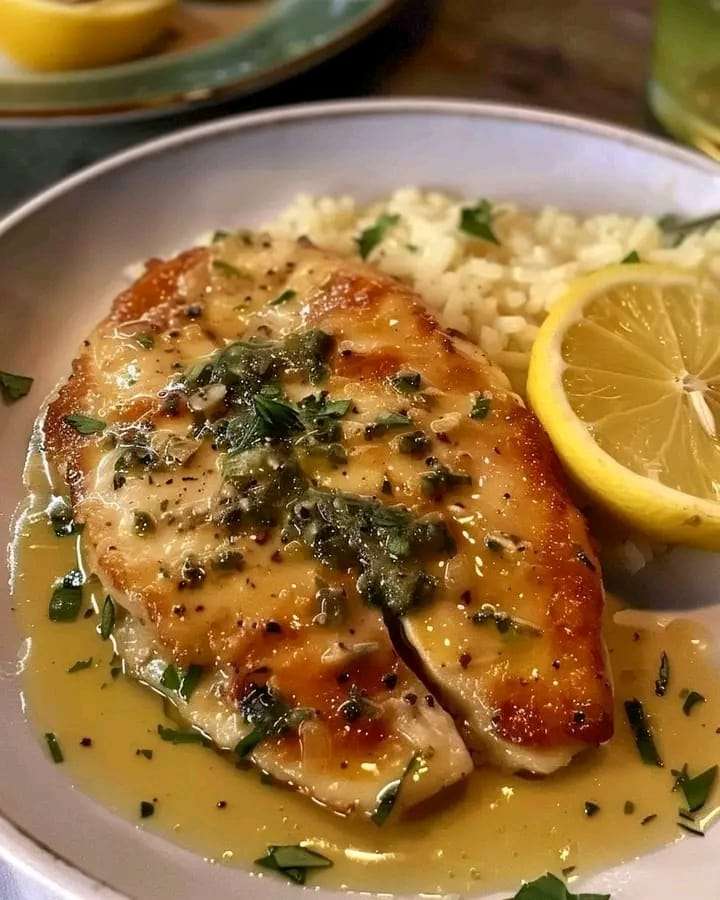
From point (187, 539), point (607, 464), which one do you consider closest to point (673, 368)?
point (607, 464)

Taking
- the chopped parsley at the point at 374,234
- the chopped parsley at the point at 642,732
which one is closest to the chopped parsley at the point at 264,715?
the chopped parsley at the point at 642,732

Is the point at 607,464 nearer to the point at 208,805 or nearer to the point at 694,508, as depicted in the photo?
the point at 694,508

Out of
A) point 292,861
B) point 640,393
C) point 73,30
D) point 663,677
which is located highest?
point 73,30

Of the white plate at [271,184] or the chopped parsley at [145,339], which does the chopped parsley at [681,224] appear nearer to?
the white plate at [271,184]

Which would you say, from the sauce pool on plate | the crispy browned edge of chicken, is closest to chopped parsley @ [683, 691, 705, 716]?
the sauce pool on plate

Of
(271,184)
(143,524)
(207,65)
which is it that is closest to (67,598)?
(143,524)

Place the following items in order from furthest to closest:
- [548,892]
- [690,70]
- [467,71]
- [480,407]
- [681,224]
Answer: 1. [467,71]
2. [690,70]
3. [681,224]
4. [480,407]
5. [548,892]

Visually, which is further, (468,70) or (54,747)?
(468,70)

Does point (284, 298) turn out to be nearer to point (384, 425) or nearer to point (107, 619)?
point (384, 425)
